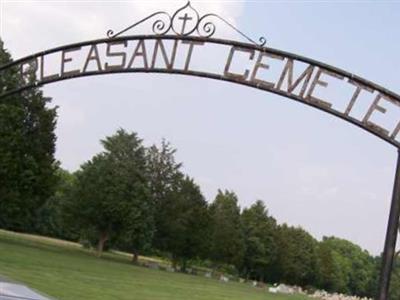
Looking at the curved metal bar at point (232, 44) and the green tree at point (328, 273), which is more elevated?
the green tree at point (328, 273)

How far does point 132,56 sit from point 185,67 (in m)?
0.70

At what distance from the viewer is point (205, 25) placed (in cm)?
853

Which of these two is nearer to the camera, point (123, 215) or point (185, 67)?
point (185, 67)

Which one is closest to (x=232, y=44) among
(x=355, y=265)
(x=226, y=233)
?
(x=226, y=233)

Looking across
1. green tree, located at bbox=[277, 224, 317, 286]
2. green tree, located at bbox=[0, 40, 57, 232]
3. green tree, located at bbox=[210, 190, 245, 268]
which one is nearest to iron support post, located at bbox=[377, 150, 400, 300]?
green tree, located at bbox=[0, 40, 57, 232]

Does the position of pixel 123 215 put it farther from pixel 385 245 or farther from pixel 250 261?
pixel 385 245

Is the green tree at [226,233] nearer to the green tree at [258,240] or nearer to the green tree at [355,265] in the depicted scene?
the green tree at [258,240]

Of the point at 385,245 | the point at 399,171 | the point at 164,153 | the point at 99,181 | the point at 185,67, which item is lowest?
the point at 385,245

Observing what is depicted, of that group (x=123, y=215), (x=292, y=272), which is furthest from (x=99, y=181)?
(x=292, y=272)

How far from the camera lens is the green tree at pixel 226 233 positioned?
240 ft

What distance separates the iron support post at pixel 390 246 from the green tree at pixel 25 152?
36897 millimetres

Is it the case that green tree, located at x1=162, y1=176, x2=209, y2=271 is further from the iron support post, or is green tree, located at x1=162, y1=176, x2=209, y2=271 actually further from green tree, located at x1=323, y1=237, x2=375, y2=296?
green tree, located at x1=323, y1=237, x2=375, y2=296

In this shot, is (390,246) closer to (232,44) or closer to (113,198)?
(232,44)

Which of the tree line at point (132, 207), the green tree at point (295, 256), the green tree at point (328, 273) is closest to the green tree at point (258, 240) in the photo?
the tree line at point (132, 207)
